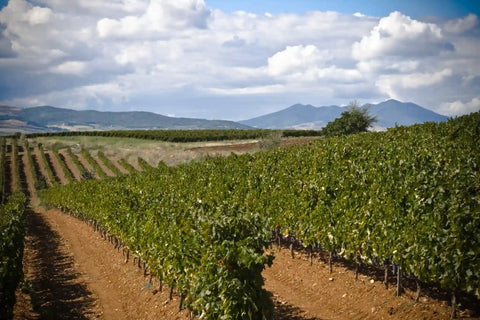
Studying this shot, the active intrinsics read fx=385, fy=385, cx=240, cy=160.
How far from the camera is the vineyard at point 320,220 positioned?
9.30 metres

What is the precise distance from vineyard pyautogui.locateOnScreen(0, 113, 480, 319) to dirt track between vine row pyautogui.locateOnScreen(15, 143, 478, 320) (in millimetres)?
529

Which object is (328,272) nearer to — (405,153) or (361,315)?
(361,315)

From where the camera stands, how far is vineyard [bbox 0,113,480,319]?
366 inches

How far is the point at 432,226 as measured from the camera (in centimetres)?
1030

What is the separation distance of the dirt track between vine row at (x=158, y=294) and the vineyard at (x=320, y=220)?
529mm

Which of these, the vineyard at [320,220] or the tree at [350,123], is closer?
the vineyard at [320,220]

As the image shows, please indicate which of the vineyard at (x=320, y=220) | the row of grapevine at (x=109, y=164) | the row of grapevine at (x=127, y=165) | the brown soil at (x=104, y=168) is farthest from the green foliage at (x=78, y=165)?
the vineyard at (x=320, y=220)

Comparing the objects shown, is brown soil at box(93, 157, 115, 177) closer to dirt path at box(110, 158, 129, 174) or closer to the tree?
dirt path at box(110, 158, 129, 174)

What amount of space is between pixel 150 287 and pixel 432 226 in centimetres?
1078

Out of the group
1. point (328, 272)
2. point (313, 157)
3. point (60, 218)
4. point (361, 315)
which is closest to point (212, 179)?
point (313, 157)

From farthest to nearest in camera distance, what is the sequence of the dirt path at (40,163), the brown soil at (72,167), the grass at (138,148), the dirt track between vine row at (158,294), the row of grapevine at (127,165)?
the dirt path at (40,163) < the brown soil at (72,167) < the grass at (138,148) < the row of grapevine at (127,165) < the dirt track between vine row at (158,294)

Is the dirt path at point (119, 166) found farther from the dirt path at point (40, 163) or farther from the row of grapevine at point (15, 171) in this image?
the row of grapevine at point (15, 171)

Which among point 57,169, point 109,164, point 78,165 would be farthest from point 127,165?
point 57,169

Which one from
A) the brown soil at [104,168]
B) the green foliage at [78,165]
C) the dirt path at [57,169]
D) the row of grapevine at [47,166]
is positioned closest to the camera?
the green foliage at [78,165]
